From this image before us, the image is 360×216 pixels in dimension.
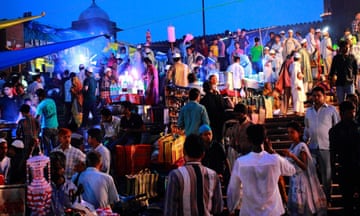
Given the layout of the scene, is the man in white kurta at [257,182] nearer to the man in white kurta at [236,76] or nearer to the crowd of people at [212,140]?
the crowd of people at [212,140]

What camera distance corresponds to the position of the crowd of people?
5.46m

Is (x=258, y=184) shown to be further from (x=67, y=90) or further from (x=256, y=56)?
(x=256, y=56)

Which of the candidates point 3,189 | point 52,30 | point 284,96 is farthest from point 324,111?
point 52,30

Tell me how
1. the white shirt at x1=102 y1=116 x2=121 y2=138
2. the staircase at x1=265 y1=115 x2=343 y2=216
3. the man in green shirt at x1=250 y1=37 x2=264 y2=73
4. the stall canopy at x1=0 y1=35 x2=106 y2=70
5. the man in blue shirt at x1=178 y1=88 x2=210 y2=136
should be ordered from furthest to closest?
the man in green shirt at x1=250 y1=37 x2=264 y2=73 < the white shirt at x1=102 y1=116 x2=121 y2=138 < the stall canopy at x1=0 y1=35 x2=106 y2=70 < the man in blue shirt at x1=178 y1=88 x2=210 y2=136 < the staircase at x1=265 y1=115 x2=343 y2=216

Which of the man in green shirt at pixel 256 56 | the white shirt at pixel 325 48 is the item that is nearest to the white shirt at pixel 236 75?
the man in green shirt at pixel 256 56

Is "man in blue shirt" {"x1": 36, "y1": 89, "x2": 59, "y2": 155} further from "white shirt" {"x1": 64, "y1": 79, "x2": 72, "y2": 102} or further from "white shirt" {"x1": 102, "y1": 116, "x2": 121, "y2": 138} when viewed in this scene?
"white shirt" {"x1": 64, "y1": 79, "x2": 72, "y2": 102}

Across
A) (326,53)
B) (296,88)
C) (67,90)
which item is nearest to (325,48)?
(326,53)

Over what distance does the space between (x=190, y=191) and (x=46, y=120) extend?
8391 mm

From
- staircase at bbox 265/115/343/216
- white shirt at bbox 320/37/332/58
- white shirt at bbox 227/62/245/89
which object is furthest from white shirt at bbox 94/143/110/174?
white shirt at bbox 320/37/332/58

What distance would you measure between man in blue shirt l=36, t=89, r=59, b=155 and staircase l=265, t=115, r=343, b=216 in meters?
5.30

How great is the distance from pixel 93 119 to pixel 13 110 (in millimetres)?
2535

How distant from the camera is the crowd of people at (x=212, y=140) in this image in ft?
17.9

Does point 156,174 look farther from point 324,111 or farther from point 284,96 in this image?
point 284,96

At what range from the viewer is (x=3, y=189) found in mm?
5109
